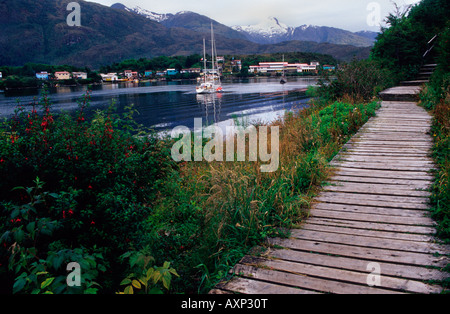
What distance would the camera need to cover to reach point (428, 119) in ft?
24.3

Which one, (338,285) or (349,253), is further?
(349,253)

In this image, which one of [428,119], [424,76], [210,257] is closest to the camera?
[210,257]

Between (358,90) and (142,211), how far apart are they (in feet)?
33.4

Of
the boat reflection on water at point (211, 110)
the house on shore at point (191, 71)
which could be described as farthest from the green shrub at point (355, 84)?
the house on shore at point (191, 71)

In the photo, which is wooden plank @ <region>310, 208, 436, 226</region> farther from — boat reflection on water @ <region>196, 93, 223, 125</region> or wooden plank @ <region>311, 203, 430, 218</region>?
boat reflection on water @ <region>196, 93, 223, 125</region>

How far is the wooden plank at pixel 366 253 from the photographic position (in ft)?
8.11

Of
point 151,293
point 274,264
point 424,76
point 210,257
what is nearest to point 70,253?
point 151,293

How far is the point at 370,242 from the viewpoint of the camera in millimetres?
2805

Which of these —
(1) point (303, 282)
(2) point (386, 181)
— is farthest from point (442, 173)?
(1) point (303, 282)

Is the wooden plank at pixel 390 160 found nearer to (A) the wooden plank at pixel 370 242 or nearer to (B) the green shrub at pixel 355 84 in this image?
Answer: (A) the wooden plank at pixel 370 242

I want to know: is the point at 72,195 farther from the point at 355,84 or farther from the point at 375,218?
the point at 355,84

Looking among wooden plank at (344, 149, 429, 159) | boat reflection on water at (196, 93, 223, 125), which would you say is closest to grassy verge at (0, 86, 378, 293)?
wooden plank at (344, 149, 429, 159)

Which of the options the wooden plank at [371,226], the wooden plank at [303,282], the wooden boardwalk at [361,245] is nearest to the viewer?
the wooden plank at [303,282]
